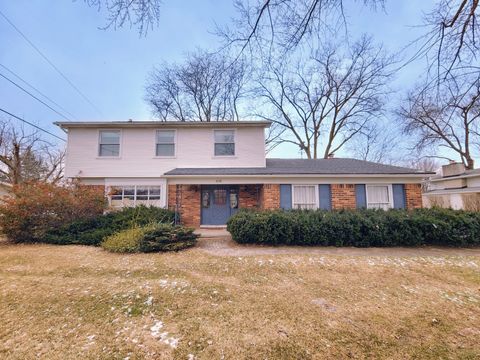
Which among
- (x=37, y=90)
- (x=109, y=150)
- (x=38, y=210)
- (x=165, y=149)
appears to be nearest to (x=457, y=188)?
(x=165, y=149)

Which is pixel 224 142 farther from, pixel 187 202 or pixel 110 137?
pixel 110 137

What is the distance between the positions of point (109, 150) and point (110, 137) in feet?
2.34

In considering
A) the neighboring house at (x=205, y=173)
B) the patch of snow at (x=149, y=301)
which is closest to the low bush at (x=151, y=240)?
the patch of snow at (x=149, y=301)

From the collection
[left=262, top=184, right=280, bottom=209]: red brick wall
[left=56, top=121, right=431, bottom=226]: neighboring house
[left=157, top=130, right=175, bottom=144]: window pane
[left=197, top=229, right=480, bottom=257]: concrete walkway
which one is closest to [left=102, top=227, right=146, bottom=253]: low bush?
[left=197, top=229, right=480, bottom=257]: concrete walkway

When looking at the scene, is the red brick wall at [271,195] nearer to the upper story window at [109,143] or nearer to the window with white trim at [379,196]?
the window with white trim at [379,196]

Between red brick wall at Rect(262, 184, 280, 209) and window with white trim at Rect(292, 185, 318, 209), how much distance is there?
776 millimetres

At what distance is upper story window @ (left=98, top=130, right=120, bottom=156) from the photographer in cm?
1162

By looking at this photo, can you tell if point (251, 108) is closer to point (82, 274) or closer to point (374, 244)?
point (374, 244)

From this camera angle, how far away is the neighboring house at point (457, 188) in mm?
15031

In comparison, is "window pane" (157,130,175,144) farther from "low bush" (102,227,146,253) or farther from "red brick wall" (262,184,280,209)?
"low bush" (102,227,146,253)

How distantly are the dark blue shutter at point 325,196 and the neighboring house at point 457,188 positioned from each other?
10835 millimetres

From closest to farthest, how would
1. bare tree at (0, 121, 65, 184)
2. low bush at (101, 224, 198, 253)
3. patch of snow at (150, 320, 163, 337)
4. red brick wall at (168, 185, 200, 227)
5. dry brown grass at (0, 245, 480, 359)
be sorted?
1. dry brown grass at (0, 245, 480, 359)
2. patch of snow at (150, 320, 163, 337)
3. low bush at (101, 224, 198, 253)
4. red brick wall at (168, 185, 200, 227)
5. bare tree at (0, 121, 65, 184)

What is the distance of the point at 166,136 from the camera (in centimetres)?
1178

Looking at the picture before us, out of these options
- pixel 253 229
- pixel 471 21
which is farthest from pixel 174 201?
pixel 471 21
